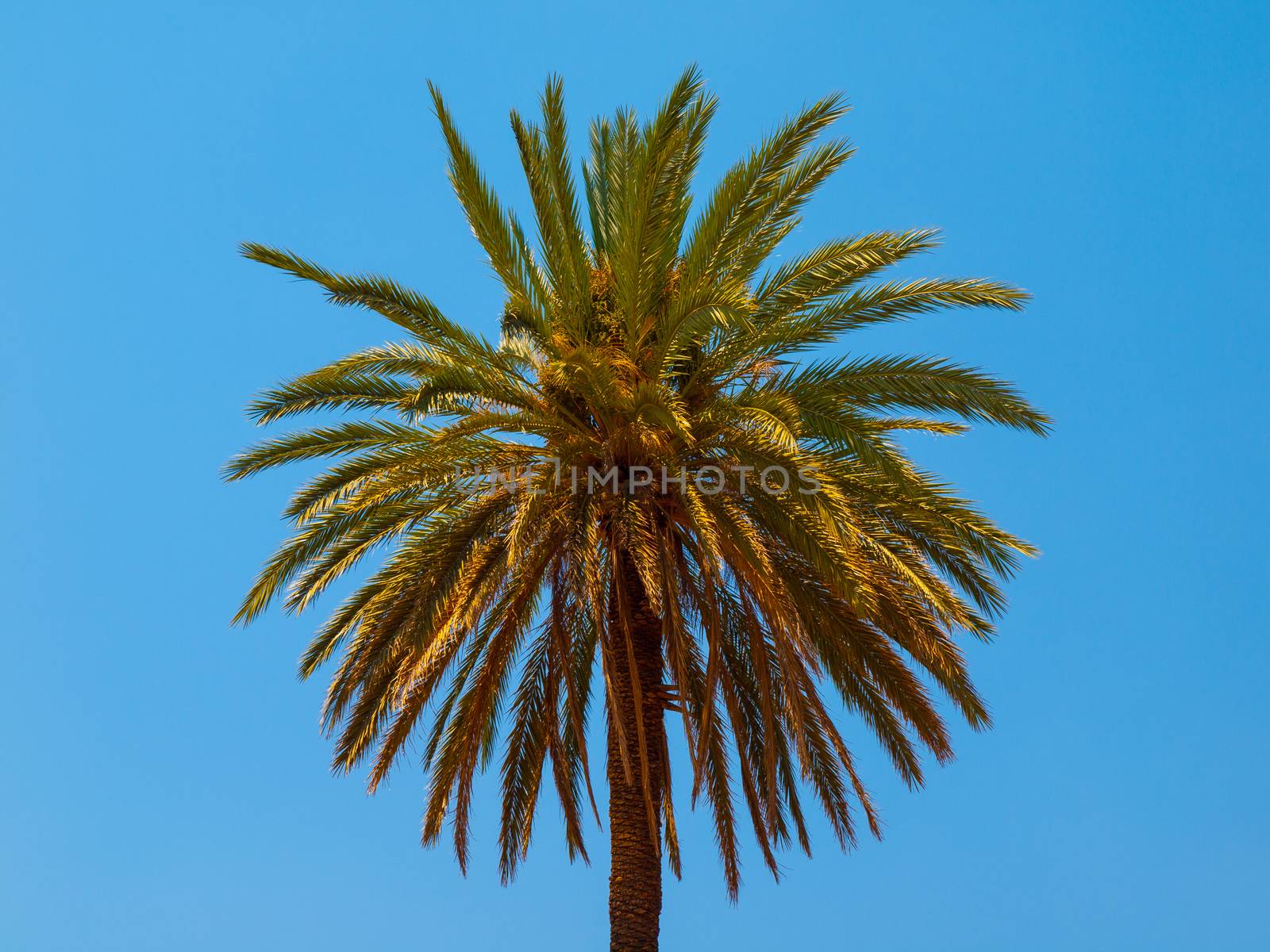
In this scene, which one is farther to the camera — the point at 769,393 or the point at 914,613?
the point at 914,613

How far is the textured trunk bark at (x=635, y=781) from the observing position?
13.5 m

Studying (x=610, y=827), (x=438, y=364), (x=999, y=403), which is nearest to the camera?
(x=999, y=403)

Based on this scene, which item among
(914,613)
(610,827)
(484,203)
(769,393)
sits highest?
(484,203)

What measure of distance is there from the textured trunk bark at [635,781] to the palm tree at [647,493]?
0.03 m

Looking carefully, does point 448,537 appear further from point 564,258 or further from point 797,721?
point 797,721

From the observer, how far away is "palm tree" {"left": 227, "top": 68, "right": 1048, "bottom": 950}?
488 inches

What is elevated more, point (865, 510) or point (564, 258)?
point (564, 258)

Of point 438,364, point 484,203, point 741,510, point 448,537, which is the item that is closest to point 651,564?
point 741,510

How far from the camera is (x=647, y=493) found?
1363cm

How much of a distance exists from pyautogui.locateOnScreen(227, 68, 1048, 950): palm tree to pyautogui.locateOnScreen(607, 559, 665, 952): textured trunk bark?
0.10 ft

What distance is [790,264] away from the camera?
43.9 ft

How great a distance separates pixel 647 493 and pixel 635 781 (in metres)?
2.95

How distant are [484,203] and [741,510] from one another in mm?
3881

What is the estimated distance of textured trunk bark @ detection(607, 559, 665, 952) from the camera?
1351cm
